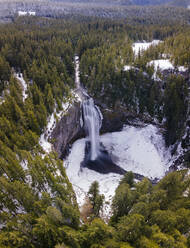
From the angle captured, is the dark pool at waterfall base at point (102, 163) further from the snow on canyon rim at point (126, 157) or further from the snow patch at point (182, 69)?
the snow patch at point (182, 69)

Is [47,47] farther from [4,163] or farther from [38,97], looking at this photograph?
[4,163]

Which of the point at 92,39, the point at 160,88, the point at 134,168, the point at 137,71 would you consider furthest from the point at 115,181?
the point at 92,39

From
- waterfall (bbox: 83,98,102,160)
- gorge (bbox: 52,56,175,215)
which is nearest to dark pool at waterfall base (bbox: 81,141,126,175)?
gorge (bbox: 52,56,175,215)

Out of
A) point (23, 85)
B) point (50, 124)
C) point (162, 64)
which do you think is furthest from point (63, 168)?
point (162, 64)

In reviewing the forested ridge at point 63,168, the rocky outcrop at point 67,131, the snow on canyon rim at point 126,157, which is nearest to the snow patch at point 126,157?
the snow on canyon rim at point 126,157

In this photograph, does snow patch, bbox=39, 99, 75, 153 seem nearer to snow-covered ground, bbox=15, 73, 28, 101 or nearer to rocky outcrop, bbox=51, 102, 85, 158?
rocky outcrop, bbox=51, 102, 85, 158
